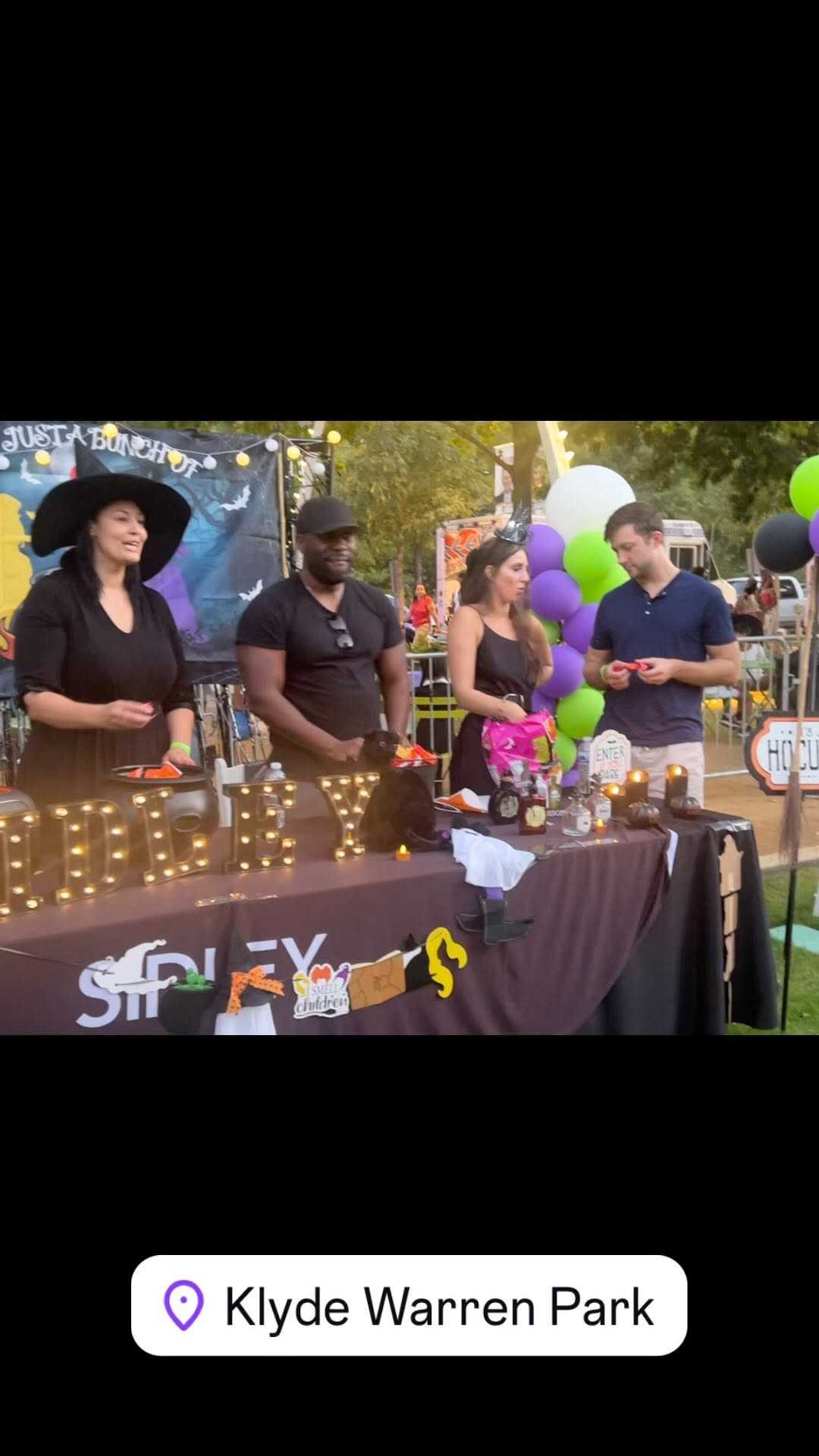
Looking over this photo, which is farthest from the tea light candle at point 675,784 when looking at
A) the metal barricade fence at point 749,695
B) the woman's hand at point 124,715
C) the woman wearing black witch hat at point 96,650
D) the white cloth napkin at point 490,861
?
the metal barricade fence at point 749,695

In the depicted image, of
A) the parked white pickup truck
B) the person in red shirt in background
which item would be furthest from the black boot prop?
the parked white pickup truck

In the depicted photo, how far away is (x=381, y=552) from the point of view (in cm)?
1266

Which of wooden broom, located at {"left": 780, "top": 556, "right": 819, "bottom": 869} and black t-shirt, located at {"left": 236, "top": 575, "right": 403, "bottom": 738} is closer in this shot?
black t-shirt, located at {"left": 236, "top": 575, "right": 403, "bottom": 738}

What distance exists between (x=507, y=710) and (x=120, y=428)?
2.23m

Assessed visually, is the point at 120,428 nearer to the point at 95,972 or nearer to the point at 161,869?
the point at 161,869

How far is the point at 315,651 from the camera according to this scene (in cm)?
292

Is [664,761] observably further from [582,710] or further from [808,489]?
[582,710]

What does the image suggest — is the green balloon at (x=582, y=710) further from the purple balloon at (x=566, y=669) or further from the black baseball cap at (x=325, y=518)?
the black baseball cap at (x=325, y=518)

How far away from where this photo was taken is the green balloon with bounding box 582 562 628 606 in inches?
173

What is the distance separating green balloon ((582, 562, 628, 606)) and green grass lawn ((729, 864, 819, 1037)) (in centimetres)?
137

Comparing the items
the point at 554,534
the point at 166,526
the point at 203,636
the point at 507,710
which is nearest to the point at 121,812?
the point at 166,526

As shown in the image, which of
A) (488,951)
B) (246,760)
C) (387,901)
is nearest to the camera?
(387,901)

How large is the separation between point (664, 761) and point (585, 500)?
1.68 meters

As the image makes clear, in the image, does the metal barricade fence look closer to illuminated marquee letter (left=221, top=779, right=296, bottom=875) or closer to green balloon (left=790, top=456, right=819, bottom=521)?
green balloon (left=790, top=456, right=819, bottom=521)
